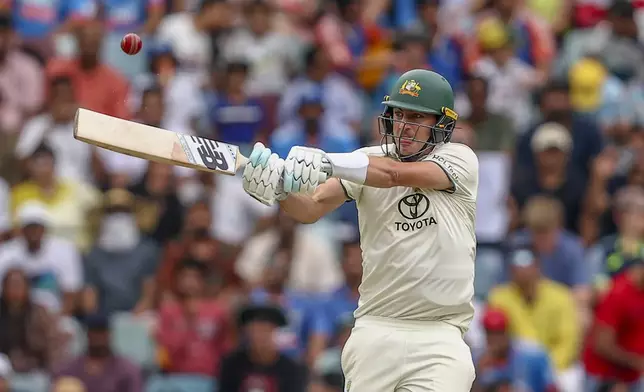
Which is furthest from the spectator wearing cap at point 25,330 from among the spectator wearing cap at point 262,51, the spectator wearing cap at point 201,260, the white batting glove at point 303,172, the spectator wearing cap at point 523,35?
the white batting glove at point 303,172

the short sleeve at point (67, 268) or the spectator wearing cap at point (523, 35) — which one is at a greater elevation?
the spectator wearing cap at point (523, 35)

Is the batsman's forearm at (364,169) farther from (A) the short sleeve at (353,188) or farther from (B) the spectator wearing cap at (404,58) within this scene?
(B) the spectator wearing cap at (404,58)

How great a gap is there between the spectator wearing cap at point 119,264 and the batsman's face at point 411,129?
18.4ft

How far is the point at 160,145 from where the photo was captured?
7000 millimetres

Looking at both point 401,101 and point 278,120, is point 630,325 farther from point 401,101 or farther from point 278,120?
point 401,101

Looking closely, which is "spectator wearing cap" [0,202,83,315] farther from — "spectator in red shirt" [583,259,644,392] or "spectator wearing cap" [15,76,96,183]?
"spectator in red shirt" [583,259,644,392]

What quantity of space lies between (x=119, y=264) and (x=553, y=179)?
12.7 feet

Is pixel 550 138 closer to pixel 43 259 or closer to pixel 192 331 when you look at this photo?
pixel 192 331

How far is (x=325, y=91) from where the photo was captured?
14.4 m

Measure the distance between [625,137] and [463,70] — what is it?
173cm

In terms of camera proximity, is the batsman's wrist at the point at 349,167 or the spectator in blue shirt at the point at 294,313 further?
the spectator in blue shirt at the point at 294,313

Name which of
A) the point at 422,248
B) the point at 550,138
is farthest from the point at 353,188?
the point at 550,138

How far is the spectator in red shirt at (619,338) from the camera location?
11578 millimetres

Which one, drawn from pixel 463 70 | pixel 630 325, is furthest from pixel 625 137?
pixel 630 325
